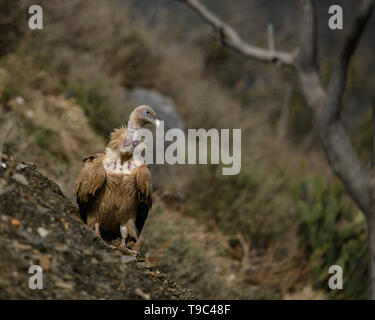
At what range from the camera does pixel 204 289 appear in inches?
211

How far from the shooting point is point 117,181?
326 cm

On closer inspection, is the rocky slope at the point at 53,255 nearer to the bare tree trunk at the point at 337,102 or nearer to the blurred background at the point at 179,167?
the blurred background at the point at 179,167

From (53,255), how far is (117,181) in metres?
0.85

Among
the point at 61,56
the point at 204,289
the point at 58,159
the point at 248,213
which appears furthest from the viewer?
the point at 61,56

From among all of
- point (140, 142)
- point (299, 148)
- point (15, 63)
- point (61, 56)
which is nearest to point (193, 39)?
point (299, 148)

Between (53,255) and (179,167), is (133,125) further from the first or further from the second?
(179,167)

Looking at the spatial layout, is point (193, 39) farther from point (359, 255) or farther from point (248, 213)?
point (359, 255)

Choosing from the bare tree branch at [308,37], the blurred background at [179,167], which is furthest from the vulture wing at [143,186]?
the bare tree branch at [308,37]

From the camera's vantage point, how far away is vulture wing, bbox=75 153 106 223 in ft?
10.5

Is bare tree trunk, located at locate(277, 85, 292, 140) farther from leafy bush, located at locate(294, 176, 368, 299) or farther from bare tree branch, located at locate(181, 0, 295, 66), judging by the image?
bare tree branch, located at locate(181, 0, 295, 66)

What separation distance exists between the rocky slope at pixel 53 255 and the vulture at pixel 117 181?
27 centimetres

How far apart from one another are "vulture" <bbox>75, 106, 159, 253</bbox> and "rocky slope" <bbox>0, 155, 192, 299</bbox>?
27 centimetres

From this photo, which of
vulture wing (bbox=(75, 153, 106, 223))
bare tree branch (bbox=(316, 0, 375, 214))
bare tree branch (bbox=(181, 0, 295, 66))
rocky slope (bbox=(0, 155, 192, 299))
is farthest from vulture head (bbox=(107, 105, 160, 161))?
bare tree branch (bbox=(181, 0, 295, 66))

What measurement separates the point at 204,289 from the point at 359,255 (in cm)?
302
